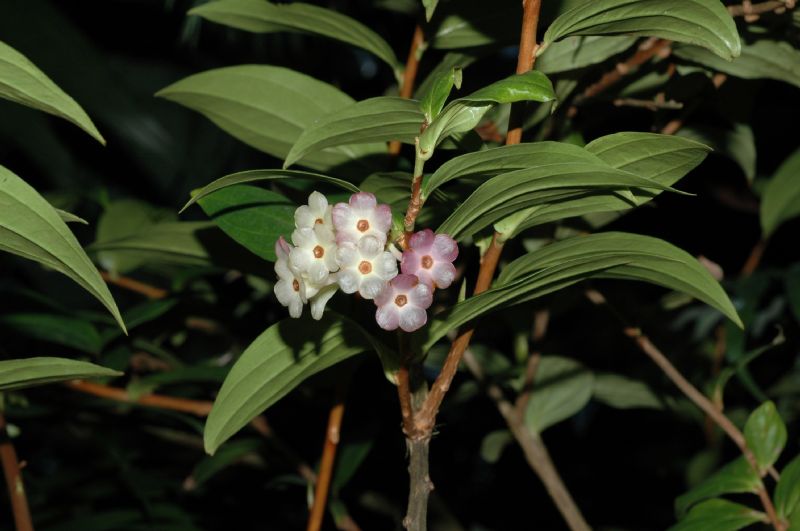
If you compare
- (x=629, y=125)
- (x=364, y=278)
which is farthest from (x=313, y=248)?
(x=629, y=125)

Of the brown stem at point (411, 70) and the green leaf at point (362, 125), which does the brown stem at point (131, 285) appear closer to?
the brown stem at point (411, 70)

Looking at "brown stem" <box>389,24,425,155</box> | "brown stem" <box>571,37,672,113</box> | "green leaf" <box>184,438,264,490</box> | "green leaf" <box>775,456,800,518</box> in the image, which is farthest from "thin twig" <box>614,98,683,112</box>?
"green leaf" <box>184,438,264,490</box>

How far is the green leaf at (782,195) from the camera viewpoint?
89cm

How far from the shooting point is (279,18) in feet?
2.27

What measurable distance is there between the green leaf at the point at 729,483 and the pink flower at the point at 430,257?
34cm

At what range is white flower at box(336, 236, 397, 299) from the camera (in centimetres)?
46

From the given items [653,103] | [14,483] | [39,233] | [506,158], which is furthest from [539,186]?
[14,483]

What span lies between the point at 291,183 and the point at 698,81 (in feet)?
1.19

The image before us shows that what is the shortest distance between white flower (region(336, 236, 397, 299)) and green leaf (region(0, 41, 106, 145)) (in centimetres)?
13

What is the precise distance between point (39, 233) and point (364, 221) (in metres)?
0.16

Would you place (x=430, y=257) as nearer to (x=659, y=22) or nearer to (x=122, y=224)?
(x=659, y=22)

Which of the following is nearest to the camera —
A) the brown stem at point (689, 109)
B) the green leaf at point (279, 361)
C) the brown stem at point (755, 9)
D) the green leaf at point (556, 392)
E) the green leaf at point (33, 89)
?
the green leaf at point (33, 89)

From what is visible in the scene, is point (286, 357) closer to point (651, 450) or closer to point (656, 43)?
point (656, 43)

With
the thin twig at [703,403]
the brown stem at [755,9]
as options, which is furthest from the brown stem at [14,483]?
the brown stem at [755,9]
